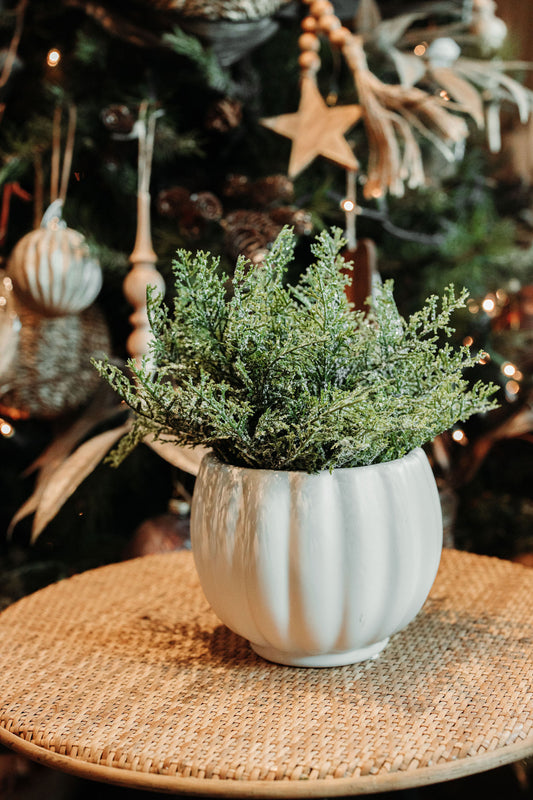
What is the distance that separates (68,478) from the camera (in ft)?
2.55

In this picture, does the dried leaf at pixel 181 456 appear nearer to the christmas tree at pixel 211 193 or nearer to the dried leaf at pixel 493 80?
the christmas tree at pixel 211 193

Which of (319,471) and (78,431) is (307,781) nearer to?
(319,471)

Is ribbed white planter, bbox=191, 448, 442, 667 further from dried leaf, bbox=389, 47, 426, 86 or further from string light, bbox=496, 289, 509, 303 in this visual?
string light, bbox=496, 289, 509, 303

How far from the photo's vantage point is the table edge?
1.18 feet

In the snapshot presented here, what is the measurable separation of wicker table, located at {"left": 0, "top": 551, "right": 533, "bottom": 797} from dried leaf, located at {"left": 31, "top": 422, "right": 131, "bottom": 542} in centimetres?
14

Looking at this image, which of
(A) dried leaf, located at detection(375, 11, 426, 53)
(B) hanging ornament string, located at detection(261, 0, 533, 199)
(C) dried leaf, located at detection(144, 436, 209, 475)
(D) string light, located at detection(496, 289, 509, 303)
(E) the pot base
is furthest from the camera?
(D) string light, located at detection(496, 289, 509, 303)

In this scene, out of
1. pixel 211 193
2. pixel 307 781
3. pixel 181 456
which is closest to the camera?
pixel 307 781

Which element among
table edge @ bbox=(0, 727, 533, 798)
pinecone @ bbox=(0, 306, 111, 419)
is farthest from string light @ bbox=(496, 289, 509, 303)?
table edge @ bbox=(0, 727, 533, 798)

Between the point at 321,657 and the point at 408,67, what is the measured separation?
72 cm

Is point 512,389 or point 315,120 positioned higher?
point 315,120

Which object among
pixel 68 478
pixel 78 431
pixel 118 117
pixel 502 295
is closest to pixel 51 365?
pixel 78 431

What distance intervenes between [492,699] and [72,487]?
485 millimetres

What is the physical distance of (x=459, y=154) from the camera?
1.02 meters

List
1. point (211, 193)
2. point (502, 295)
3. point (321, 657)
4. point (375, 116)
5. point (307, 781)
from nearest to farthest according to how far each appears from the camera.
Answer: point (307, 781)
point (321, 657)
point (375, 116)
point (211, 193)
point (502, 295)
